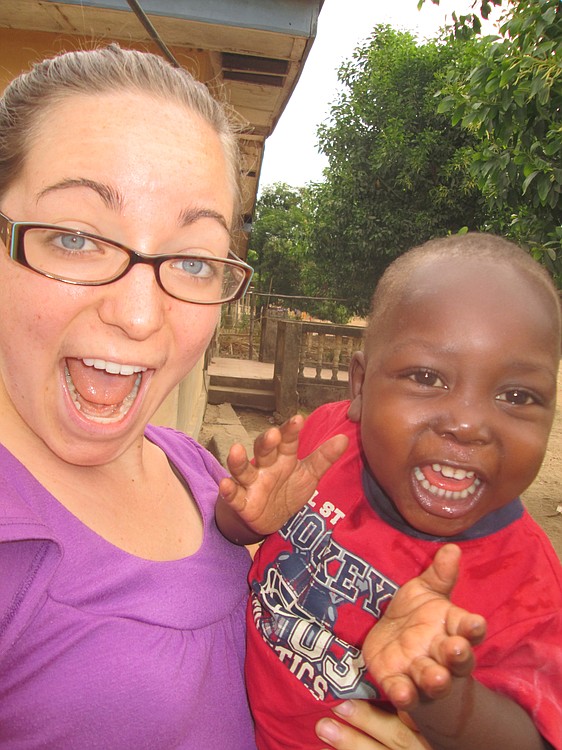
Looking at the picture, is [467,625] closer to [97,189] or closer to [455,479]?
[455,479]

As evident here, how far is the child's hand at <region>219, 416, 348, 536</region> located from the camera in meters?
1.41

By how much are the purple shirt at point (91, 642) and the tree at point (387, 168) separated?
12.7 m

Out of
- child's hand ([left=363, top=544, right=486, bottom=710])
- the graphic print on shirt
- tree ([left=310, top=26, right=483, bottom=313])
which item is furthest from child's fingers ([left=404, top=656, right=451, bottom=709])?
tree ([left=310, top=26, right=483, bottom=313])

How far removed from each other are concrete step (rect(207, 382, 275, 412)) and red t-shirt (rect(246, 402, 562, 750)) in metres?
9.69

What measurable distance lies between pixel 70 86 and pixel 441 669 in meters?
1.32

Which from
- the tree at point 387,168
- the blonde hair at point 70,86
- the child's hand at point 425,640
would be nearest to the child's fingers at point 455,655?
the child's hand at point 425,640

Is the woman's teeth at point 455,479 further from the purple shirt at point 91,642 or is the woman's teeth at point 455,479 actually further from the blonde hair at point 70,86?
the blonde hair at point 70,86

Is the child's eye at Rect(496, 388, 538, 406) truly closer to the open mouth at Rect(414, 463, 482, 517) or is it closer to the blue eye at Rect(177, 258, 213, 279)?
the open mouth at Rect(414, 463, 482, 517)

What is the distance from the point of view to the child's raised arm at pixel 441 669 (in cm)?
96

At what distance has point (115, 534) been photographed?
1340 mm

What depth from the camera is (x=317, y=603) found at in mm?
1552

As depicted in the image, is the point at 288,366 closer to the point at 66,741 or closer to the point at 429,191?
the point at 429,191

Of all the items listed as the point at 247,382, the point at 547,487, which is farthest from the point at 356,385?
the point at 247,382

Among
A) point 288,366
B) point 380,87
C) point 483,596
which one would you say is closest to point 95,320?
point 483,596
